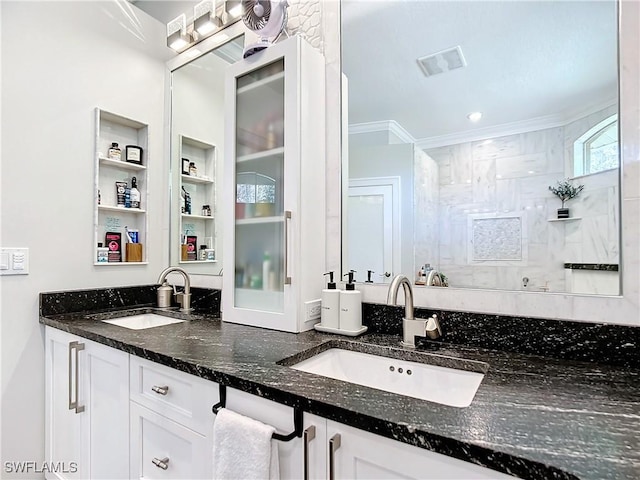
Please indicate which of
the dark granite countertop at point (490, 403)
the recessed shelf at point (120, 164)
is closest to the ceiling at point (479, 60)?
the dark granite countertop at point (490, 403)

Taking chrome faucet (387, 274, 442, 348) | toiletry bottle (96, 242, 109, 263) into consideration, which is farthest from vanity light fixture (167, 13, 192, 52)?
chrome faucet (387, 274, 442, 348)

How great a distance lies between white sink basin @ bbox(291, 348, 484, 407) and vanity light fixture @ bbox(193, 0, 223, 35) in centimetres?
193

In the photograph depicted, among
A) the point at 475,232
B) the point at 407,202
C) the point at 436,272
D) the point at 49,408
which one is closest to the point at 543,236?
the point at 475,232

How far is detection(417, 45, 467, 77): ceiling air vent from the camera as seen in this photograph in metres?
1.28

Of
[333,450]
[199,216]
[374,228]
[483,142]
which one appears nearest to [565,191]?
[483,142]

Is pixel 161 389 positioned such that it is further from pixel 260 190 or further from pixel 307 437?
pixel 260 190

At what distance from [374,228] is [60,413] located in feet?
5.35

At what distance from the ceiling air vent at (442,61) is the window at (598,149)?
490mm

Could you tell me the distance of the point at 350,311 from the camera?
1303 millimetres

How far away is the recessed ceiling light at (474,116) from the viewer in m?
1.23

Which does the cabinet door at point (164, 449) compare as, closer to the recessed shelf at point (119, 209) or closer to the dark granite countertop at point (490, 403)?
the dark granite countertop at point (490, 403)

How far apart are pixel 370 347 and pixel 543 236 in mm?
663

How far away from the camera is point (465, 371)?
0.99 metres

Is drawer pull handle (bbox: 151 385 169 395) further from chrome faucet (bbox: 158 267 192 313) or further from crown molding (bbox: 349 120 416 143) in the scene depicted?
crown molding (bbox: 349 120 416 143)
